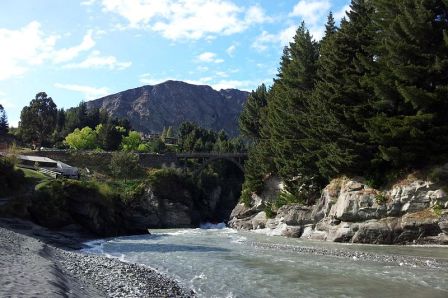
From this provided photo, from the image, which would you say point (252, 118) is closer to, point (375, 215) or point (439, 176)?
point (375, 215)

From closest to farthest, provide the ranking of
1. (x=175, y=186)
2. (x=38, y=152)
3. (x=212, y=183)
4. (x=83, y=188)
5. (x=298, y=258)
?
1. (x=298, y=258)
2. (x=83, y=188)
3. (x=175, y=186)
4. (x=38, y=152)
5. (x=212, y=183)

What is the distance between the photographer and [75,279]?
54.5 ft

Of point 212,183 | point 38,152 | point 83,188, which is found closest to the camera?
point 83,188

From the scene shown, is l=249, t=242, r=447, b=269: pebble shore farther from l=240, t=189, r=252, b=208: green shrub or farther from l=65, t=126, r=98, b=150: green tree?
l=65, t=126, r=98, b=150: green tree

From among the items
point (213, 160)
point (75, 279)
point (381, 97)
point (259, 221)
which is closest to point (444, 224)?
point (381, 97)

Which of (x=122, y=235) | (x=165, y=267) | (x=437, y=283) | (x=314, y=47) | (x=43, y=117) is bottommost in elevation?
(x=122, y=235)

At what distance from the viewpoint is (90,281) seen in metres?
16.7

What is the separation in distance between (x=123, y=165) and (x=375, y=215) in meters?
58.2

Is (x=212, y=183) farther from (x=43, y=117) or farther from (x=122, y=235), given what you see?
(x=122, y=235)

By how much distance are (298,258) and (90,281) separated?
1327 cm

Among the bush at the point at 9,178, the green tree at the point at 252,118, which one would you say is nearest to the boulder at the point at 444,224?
the bush at the point at 9,178

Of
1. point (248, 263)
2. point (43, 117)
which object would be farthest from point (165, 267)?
point (43, 117)

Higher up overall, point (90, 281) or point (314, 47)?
point (314, 47)

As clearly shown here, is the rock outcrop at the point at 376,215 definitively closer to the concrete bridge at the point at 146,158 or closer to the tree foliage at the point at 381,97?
the tree foliage at the point at 381,97
